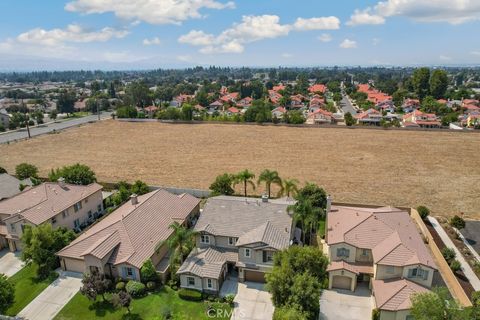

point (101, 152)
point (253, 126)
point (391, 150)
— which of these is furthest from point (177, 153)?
point (391, 150)

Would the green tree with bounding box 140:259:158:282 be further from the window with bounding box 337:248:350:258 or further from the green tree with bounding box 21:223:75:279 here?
the window with bounding box 337:248:350:258

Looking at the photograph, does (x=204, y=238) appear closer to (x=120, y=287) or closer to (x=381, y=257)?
(x=120, y=287)

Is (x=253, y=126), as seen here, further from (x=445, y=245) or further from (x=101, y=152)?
(x=445, y=245)

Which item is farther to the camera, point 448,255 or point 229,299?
point 448,255

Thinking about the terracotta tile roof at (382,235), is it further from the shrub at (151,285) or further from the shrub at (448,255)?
the shrub at (151,285)

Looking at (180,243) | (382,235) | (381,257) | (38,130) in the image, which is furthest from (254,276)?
(38,130)

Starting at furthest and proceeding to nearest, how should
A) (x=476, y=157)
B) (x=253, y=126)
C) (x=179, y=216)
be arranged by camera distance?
(x=253, y=126)
(x=476, y=157)
(x=179, y=216)

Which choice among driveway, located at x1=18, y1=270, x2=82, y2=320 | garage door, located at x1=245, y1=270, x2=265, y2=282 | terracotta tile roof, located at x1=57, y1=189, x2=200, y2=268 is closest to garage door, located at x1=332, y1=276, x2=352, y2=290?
garage door, located at x1=245, y1=270, x2=265, y2=282
